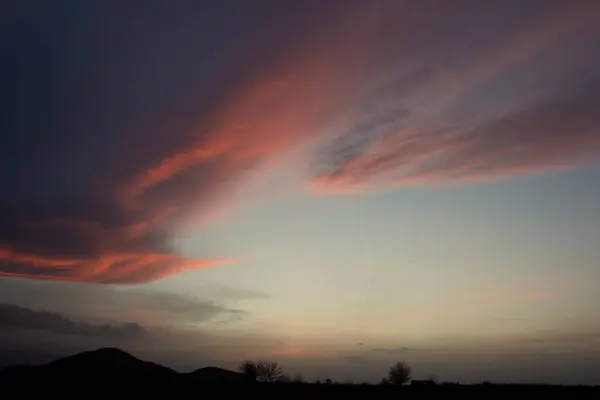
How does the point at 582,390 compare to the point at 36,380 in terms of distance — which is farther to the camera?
the point at 36,380

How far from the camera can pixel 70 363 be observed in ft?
561

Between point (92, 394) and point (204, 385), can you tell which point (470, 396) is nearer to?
point (204, 385)

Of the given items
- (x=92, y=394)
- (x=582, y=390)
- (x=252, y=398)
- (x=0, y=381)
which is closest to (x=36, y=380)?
Result: (x=0, y=381)

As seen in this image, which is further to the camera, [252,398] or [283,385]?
[283,385]

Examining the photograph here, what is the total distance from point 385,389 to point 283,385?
39.9 feet

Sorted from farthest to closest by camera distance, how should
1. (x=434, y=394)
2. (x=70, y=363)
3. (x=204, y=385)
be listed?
(x=70, y=363) < (x=204, y=385) < (x=434, y=394)

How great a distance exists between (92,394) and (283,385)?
74.4ft

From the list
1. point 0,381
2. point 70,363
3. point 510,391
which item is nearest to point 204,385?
point 0,381

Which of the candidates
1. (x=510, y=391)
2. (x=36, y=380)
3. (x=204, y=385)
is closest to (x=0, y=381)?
(x=36, y=380)

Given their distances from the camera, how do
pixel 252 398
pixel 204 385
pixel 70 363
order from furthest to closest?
pixel 70 363
pixel 204 385
pixel 252 398

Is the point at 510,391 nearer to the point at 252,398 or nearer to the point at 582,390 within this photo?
the point at 582,390

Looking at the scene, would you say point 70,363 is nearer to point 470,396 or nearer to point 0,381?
point 0,381

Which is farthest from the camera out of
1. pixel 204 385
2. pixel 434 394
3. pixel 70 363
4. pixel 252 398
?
pixel 70 363

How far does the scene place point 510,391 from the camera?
2689 inches
